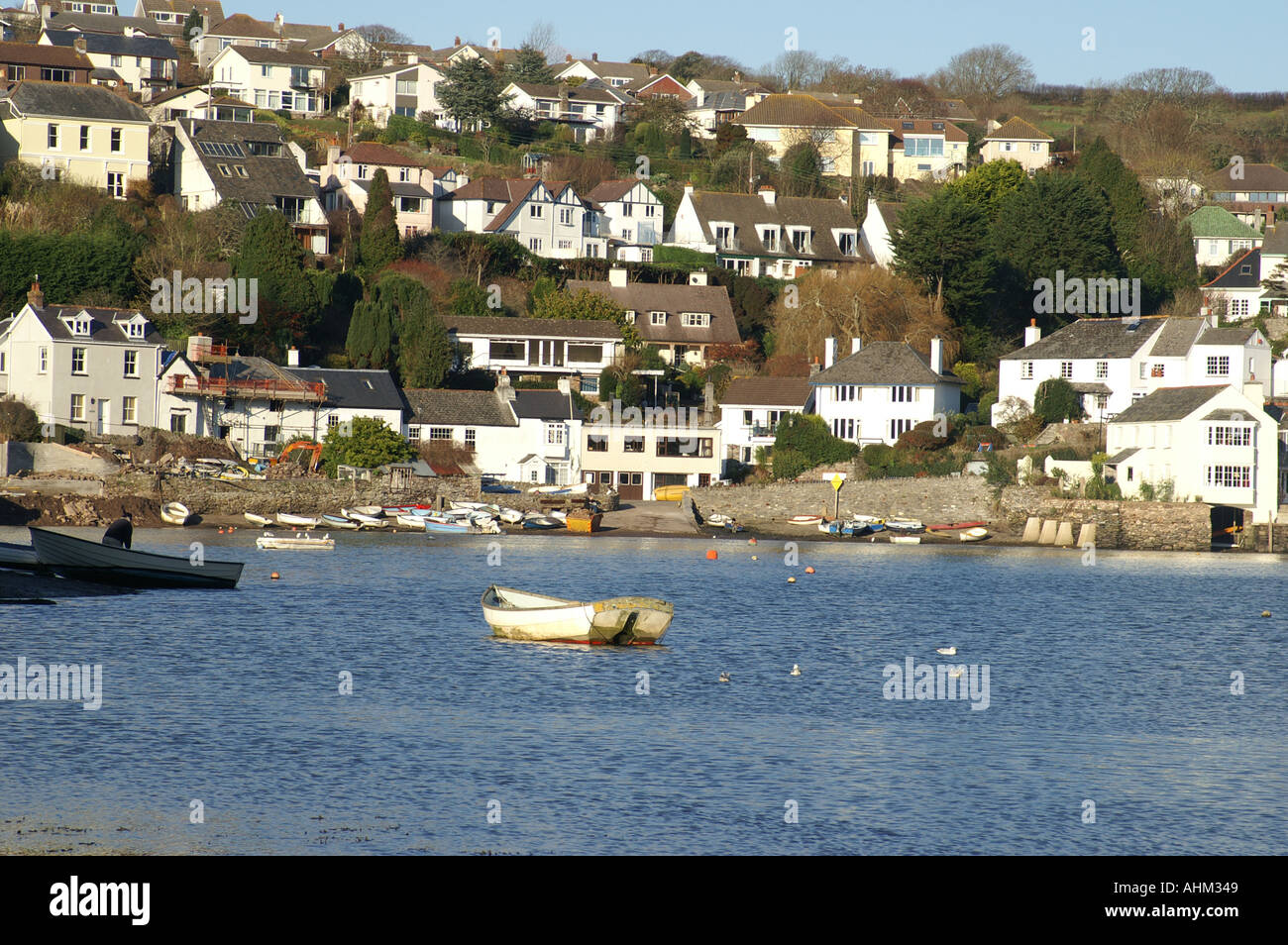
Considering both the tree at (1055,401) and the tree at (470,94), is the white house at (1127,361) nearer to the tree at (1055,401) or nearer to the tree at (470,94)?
the tree at (1055,401)

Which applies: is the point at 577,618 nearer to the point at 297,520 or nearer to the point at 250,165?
the point at 297,520

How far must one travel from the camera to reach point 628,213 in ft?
346

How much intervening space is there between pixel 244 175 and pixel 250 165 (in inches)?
56.1

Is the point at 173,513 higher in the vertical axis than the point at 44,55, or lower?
lower

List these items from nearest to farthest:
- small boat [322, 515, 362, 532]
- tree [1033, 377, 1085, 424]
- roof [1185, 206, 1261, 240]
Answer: small boat [322, 515, 362, 532]
tree [1033, 377, 1085, 424]
roof [1185, 206, 1261, 240]

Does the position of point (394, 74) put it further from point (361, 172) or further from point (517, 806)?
point (517, 806)

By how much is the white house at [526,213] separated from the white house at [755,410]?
24.8 meters

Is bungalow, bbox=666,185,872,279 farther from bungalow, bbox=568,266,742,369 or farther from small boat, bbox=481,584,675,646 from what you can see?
small boat, bbox=481,584,675,646

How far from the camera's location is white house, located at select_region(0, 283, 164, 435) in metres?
68.9

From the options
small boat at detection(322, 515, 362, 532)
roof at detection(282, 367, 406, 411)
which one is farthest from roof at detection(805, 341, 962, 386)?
small boat at detection(322, 515, 362, 532)

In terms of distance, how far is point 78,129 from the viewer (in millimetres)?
89750

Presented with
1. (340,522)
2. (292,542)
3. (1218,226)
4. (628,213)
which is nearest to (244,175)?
(628,213)

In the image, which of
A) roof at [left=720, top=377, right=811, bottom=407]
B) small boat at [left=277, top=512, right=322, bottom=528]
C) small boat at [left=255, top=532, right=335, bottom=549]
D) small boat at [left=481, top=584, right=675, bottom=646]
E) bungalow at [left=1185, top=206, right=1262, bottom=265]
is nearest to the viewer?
small boat at [left=481, top=584, right=675, bottom=646]

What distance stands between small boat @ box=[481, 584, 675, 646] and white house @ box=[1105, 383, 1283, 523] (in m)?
40.7
